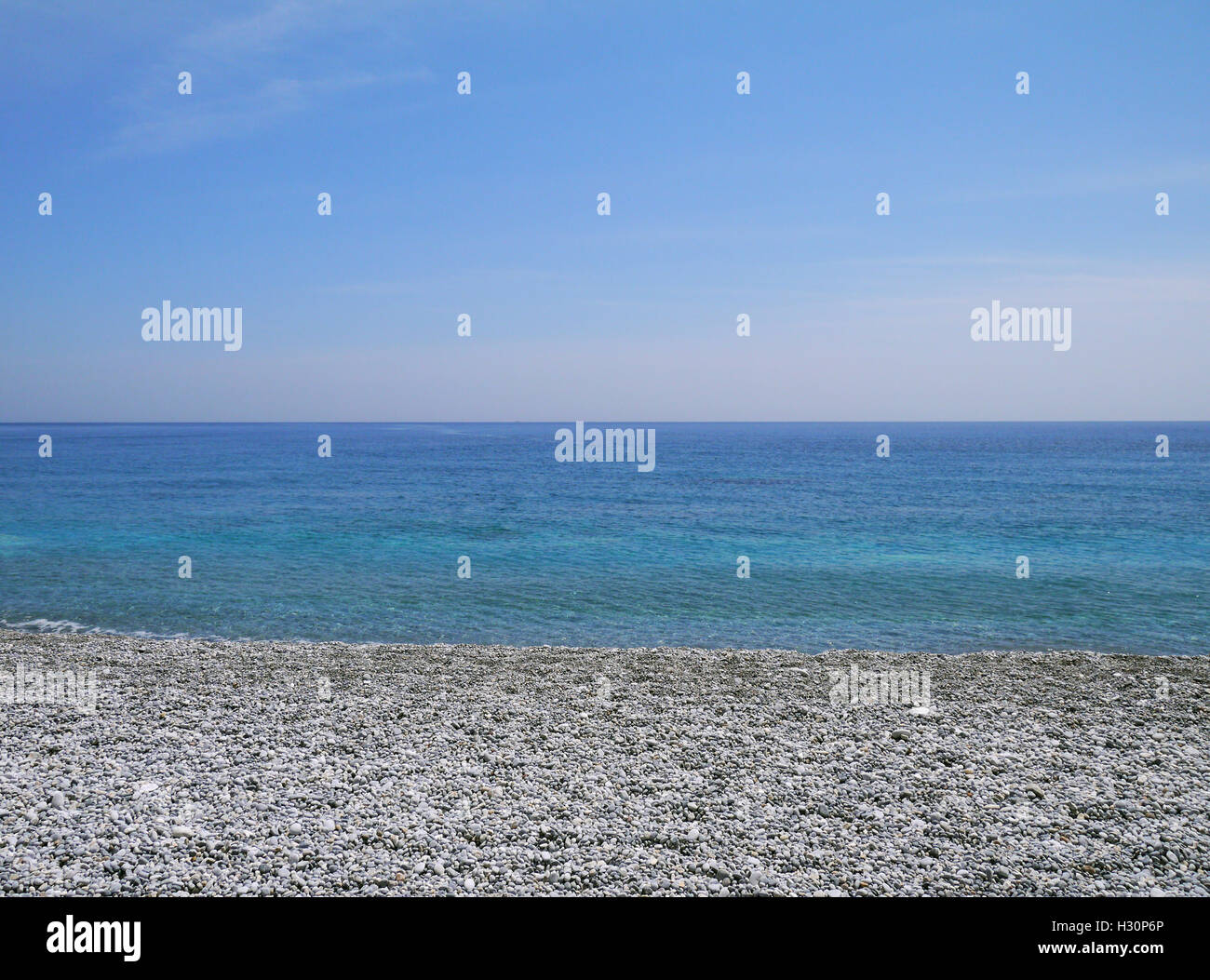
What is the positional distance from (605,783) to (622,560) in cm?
1988

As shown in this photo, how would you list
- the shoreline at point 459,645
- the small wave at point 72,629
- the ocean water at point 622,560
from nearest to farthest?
the shoreline at point 459,645 < the small wave at point 72,629 < the ocean water at point 622,560

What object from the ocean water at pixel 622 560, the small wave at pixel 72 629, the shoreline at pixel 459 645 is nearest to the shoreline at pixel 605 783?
the shoreline at pixel 459 645

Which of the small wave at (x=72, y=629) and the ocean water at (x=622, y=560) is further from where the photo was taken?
the ocean water at (x=622, y=560)

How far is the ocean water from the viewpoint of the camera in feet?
61.4

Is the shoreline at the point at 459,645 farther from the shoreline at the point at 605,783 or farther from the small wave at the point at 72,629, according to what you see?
the shoreline at the point at 605,783

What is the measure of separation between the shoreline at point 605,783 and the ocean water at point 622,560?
18.1ft

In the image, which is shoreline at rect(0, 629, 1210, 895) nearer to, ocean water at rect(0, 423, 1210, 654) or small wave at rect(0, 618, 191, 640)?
small wave at rect(0, 618, 191, 640)

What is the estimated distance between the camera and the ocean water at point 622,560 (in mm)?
18703

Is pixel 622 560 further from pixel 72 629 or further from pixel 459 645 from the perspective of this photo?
pixel 72 629

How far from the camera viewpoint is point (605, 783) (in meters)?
8.29

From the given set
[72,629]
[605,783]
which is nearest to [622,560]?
[72,629]

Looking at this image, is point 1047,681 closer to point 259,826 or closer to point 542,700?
point 542,700

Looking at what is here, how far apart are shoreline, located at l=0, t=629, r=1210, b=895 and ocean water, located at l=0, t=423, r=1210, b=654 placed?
5.53 m

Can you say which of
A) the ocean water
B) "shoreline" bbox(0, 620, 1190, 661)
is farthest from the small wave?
the ocean water
